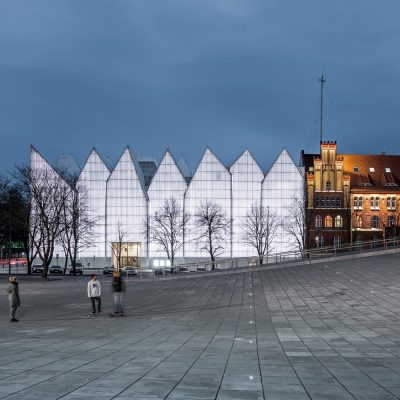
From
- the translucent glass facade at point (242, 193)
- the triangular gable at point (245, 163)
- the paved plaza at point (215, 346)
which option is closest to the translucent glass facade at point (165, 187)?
the triangular gable at point (245, 163)

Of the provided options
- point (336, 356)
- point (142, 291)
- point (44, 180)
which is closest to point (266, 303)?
point (142, 291)

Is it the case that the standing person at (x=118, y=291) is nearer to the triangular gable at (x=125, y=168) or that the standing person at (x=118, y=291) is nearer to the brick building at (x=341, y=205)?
the triangular gable at (x=125, y=168)

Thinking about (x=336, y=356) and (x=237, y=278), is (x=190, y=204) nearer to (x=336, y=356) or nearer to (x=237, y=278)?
(x=237, y=278)

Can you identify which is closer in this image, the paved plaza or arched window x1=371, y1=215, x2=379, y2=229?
the paved plaza

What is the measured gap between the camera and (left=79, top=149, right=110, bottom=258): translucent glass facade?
9544cm

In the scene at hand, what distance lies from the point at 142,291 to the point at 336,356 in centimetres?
2775

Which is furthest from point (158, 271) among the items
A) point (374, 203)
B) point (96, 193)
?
point (374, 203)

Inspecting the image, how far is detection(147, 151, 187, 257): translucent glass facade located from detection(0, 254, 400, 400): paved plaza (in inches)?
2327

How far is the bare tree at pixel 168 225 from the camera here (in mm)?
90875

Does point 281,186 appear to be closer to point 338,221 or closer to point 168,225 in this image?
point 338,221

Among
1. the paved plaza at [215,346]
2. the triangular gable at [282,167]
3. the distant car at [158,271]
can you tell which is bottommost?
the distant car at [158,271]

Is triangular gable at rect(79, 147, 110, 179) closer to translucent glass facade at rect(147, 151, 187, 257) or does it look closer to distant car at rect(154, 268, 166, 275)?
translucent glass facade at rect(147, 151, 187, 257)

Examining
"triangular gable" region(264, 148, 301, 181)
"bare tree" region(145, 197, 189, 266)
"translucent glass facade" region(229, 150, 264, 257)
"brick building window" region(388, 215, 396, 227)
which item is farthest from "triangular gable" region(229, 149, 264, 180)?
"brick building window" region(388, 215, 396, 227)

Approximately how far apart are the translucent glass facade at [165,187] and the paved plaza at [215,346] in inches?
2327
